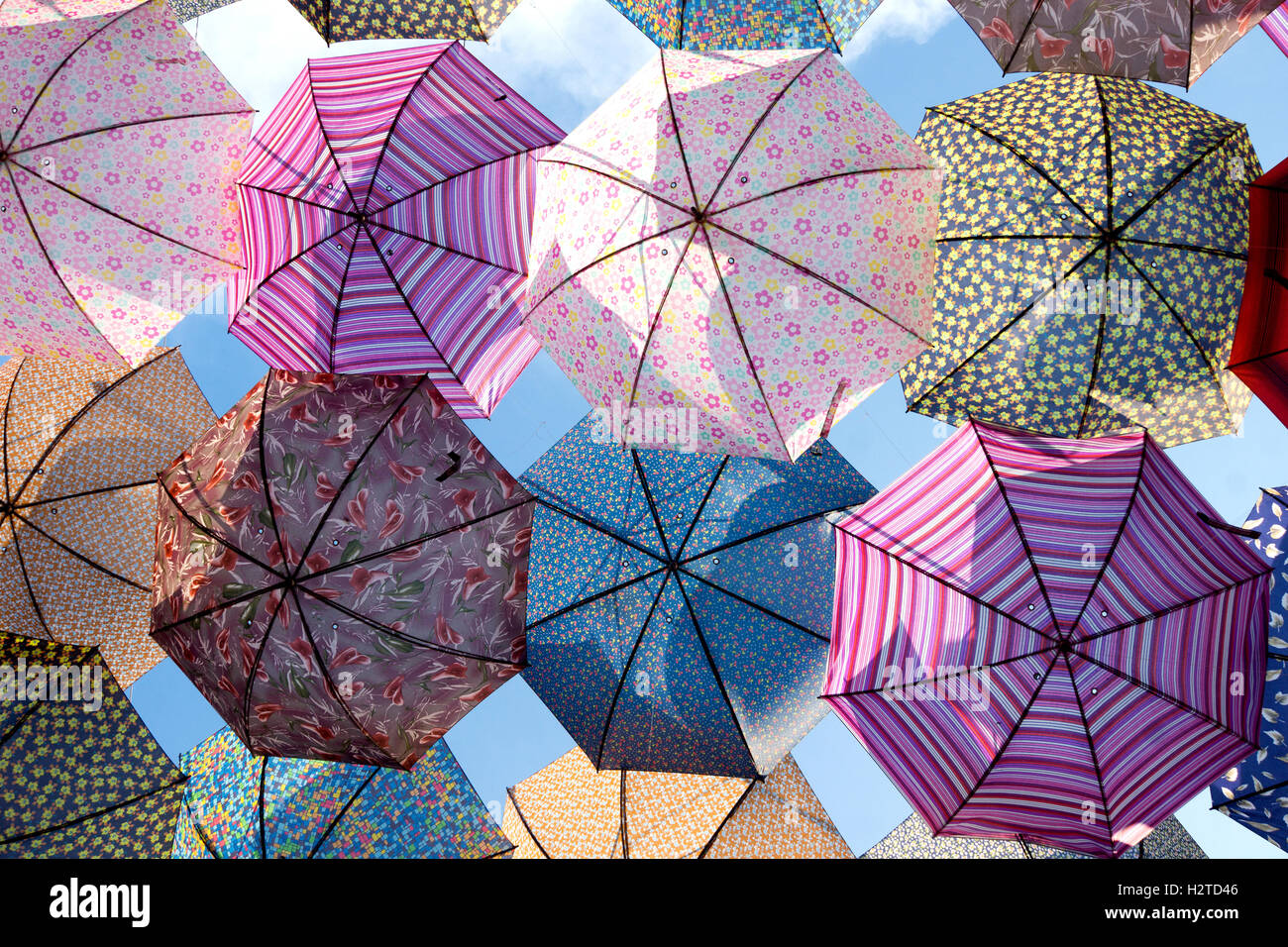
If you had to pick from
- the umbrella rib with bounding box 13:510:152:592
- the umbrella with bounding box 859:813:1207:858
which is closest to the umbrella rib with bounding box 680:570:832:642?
the umbrella with bounding box 859:813:1207:858

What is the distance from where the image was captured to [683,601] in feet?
20.7

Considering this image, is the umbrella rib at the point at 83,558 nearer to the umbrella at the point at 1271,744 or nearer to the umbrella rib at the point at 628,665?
the umbrella rib at the point at 628,665

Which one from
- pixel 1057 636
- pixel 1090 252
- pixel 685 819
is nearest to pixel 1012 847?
pixel 1057 636

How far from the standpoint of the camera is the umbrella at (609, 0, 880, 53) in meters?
6.53

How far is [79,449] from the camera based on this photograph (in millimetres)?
7105

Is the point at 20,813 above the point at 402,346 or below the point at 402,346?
below

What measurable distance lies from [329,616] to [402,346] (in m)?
1.95

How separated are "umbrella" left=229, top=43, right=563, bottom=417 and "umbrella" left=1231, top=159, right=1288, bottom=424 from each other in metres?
4.64

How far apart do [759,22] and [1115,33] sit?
242 cm

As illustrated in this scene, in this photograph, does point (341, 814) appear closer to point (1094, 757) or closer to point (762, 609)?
point (762, 609)

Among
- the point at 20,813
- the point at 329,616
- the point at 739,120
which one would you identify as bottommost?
the point at 20,813
